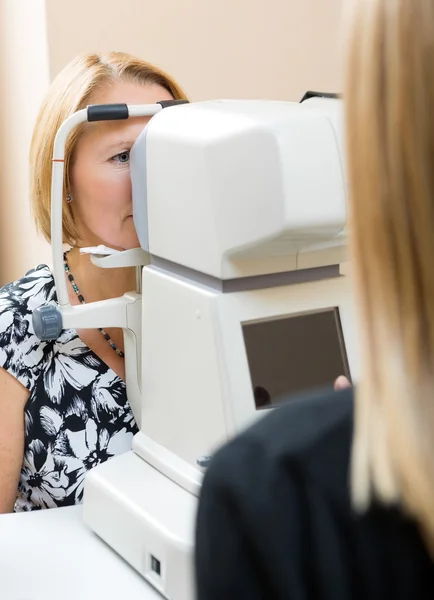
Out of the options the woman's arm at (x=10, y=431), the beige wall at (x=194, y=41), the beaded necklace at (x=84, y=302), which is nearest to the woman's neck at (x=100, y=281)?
the beaded necklace at (x=84, y=302)

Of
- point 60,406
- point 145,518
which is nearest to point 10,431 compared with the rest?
point 60,406

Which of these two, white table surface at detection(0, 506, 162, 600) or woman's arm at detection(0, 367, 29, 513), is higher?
woman's arm at detection(0, 367, 29, 513)

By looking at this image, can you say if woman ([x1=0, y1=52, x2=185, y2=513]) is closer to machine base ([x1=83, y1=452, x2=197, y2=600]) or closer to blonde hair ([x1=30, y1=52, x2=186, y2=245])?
blonde hair ([x1=30, y1=52, x2=186, y2=245])

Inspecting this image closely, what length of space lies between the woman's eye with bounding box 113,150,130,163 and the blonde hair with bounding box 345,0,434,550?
78 centimetres

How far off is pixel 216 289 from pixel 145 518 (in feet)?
0.92

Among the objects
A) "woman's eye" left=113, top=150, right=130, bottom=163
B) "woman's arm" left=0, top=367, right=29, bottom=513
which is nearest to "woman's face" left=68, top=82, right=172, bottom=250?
"woman's eye" left=113, top=150, right=130, bottom=163

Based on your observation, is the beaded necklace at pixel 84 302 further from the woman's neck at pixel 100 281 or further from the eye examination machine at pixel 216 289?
the eye examination machine at pixel 216 289

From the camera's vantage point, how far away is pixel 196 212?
0.98 metres

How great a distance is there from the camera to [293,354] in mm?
1004

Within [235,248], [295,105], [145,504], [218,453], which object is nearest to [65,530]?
[145,504]

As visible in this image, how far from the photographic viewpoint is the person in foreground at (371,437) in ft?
1.39

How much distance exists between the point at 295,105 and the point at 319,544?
67 centimetres

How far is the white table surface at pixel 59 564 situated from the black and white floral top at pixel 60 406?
8cm

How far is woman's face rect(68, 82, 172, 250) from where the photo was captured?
119cm
